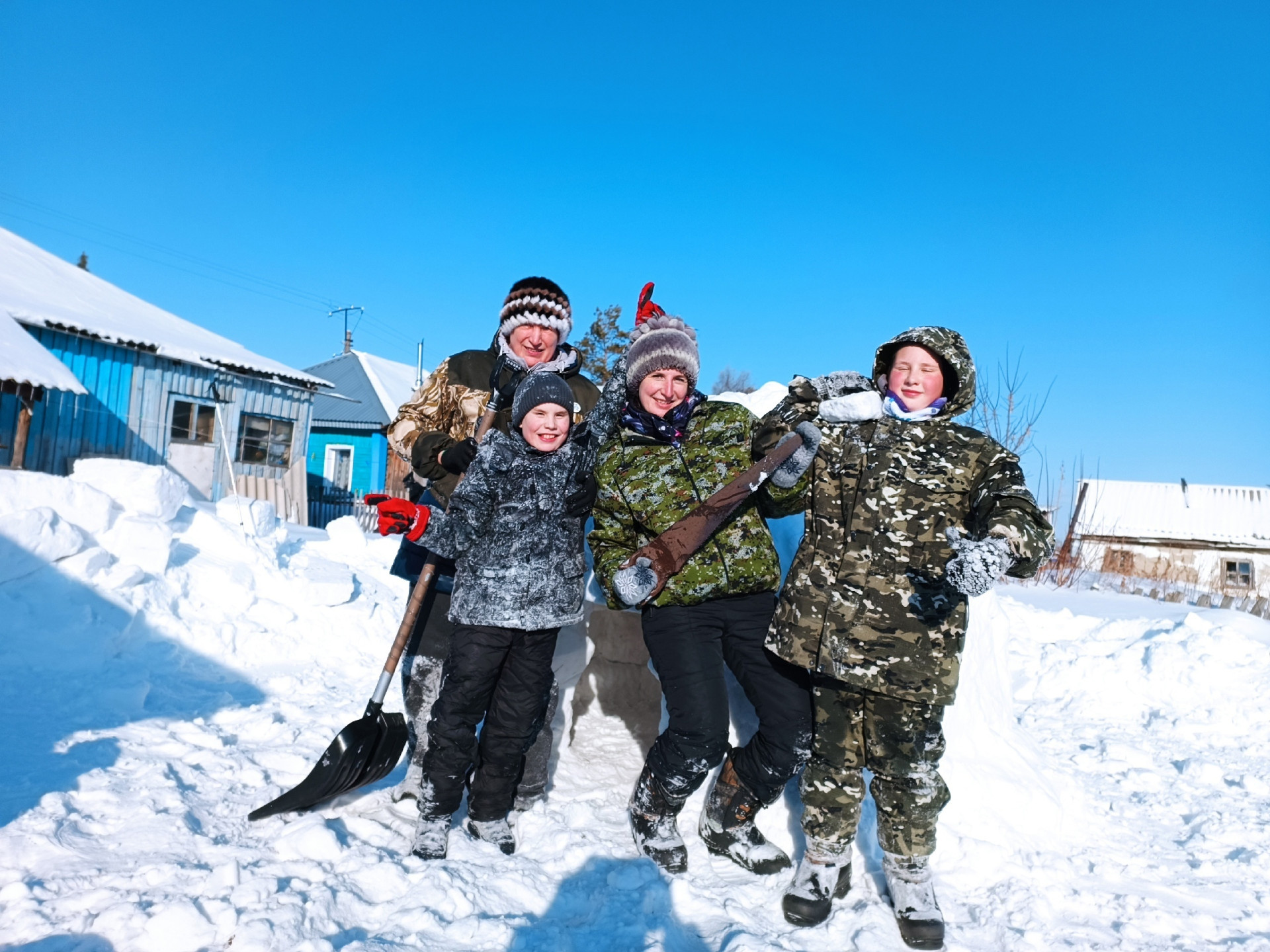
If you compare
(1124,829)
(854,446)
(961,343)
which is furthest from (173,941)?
(1124,829)

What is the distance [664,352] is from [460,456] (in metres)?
0.80

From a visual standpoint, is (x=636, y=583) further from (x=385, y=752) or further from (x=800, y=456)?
(x=385, y=752)

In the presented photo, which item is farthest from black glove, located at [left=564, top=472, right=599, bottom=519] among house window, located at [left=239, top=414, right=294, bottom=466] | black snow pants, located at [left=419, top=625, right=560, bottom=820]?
house window, located at [left=239, top=414, right=294, bottom=466]

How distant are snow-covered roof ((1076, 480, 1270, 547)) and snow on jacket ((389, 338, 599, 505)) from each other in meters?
24.0

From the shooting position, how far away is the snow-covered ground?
6.73ft

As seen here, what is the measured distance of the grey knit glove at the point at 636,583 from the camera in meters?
2.39

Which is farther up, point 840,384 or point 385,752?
point 840,384

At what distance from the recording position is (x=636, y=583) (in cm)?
239

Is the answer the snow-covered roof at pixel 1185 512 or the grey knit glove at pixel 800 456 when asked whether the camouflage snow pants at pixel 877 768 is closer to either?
the grey knit glove at pixel 800 456

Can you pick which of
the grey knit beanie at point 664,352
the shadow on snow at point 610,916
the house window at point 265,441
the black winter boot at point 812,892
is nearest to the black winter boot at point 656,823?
the shadow on snow at point 610,916

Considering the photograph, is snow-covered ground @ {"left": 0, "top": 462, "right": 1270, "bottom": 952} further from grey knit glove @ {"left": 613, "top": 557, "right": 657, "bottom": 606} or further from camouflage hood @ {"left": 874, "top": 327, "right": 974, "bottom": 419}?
camouflage hood @ {"left": 874, "top": 327, "right": 974, "bottom": 419}

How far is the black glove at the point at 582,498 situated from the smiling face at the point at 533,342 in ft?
1.74

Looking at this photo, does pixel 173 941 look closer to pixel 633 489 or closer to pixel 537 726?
pixel 537 726

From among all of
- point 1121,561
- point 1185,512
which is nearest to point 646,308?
point 1121,561
